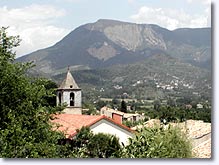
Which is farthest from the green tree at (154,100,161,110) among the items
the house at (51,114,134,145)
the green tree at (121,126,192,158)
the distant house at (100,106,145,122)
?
the distant house at (100,106,145,122)

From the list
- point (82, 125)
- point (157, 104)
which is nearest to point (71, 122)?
point (82, 125)

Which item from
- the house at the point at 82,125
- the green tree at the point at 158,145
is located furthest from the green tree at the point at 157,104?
the house at the point at 82,125

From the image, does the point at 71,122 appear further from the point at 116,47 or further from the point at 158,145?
the point at 158,145

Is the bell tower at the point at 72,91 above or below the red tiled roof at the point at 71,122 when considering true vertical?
above

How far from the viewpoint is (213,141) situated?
344 cm

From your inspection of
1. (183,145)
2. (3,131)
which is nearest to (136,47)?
(183,145)

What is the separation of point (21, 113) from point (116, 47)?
3.06 feet

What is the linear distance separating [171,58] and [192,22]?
0.45 metres

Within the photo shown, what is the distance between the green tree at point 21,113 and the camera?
3717 millimetres

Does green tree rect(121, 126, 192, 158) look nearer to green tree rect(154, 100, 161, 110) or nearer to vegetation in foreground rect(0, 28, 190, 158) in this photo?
vegetation in foreground rect(0, 28, 190, 158)

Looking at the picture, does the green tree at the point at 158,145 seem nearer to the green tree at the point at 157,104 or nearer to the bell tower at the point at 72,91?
the green tree at the point at 157,104

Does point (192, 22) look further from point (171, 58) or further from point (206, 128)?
point (206, 128)

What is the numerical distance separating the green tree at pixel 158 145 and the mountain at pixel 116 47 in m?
0.55

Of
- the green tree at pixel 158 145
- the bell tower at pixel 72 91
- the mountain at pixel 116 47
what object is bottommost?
the green tree at pixel 158 145
